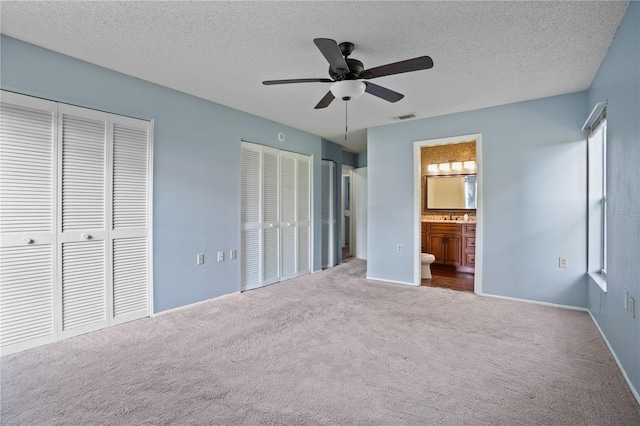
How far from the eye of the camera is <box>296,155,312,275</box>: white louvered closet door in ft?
16.4

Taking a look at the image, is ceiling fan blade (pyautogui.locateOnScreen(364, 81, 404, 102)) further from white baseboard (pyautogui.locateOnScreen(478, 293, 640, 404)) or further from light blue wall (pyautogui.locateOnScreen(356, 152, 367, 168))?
light blue wall (pyautogui.locateOnScreen(356, 152, 367, 168))

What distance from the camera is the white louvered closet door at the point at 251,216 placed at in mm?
4125

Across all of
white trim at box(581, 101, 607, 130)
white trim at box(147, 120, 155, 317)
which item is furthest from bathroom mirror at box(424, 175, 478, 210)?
white trim at box(147, 120, 155, 317)

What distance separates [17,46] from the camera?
2.31 m

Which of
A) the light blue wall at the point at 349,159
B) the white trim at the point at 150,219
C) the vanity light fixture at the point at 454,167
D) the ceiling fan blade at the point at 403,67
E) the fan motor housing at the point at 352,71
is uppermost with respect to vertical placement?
the light blue wall at the point at 349,159

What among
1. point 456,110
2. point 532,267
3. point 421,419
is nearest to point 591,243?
point 532,267

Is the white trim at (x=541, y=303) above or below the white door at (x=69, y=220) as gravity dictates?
below

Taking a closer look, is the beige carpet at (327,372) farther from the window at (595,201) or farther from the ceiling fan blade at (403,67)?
the ceiling fan blade at (403,67)

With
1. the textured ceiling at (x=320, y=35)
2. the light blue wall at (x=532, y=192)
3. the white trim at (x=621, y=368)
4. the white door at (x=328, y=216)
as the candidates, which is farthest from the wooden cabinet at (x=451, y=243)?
the textured ceiling at (x=320, y=35)

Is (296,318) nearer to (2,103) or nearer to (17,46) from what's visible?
(2,103)

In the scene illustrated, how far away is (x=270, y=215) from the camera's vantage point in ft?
14.8

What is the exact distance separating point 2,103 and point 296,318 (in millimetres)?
2951

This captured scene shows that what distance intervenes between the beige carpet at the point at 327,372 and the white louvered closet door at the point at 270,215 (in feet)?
4.09

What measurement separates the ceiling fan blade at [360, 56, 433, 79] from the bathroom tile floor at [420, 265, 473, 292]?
10.5 ft
